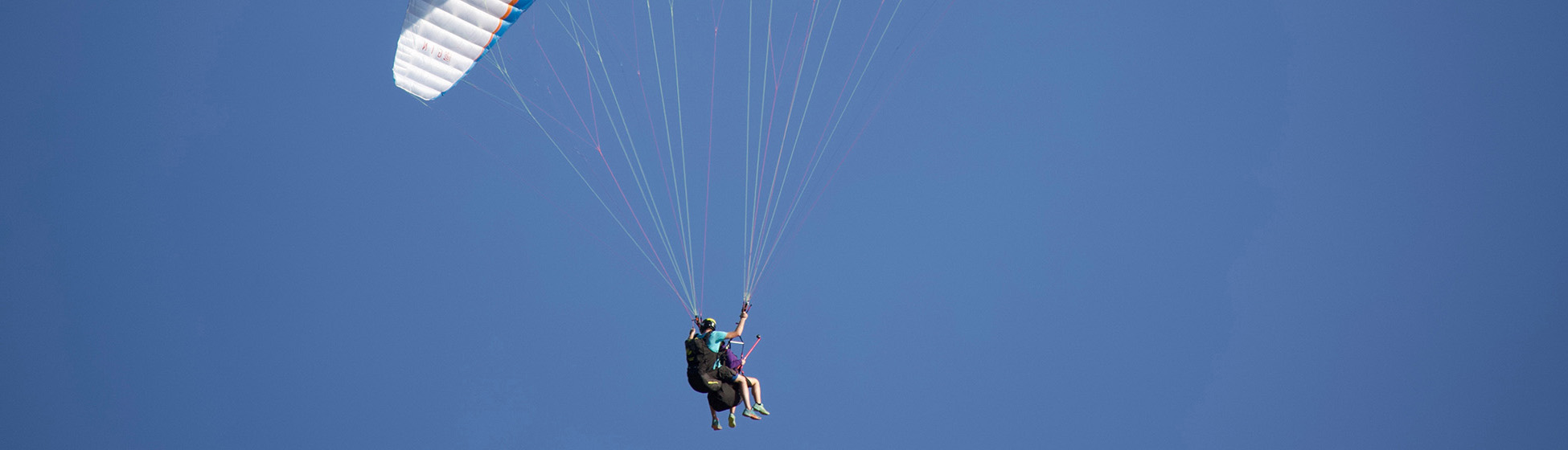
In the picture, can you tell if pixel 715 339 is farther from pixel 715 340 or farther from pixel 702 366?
pixel 702 366

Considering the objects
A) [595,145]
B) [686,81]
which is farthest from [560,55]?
[595,145]

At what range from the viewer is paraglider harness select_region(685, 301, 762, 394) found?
25.0ft

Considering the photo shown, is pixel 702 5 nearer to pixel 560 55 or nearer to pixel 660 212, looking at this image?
pixel 560 55

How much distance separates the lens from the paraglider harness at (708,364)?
300 inches

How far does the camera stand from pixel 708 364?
767cm

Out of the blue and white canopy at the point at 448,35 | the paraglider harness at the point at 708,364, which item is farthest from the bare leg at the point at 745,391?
the blue and white canopy at the point at 448,35

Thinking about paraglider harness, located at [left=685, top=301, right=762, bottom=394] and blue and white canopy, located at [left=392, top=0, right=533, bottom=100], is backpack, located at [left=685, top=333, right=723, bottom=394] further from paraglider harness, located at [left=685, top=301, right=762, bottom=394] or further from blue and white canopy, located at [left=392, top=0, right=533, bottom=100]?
blue and white canopy, located at [left=392, top=0, right=533, bottom=100]

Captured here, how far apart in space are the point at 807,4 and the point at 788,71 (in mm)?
1597

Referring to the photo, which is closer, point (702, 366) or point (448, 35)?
point (702, 366)

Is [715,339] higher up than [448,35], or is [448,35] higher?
[448,35]

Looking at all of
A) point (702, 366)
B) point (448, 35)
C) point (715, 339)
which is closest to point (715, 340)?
point (715, 339)

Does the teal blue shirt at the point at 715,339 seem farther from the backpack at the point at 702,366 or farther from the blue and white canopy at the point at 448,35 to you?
the blue and white canopy at the point at 448,35

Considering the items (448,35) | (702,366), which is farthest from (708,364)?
(448,35)

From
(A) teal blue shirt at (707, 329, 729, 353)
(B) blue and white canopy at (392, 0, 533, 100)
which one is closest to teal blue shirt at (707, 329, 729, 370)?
(A) teal blue shirt at (707, 329, 729, 353)
